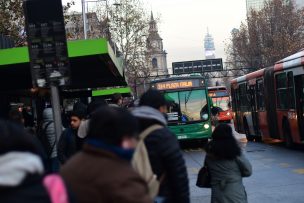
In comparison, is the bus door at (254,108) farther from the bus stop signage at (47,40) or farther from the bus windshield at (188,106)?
the bus stop signage at (47,40)

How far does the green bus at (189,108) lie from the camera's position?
69.9 feet

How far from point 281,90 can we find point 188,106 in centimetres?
413

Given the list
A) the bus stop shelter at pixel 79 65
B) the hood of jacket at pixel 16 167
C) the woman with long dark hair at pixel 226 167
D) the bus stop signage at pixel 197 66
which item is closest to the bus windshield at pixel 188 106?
the bus stop shelter at pixel 79 65

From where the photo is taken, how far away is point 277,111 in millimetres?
18875

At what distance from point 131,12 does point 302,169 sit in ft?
149

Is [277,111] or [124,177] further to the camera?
[277,111]

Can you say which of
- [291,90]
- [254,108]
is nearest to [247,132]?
[254,108]

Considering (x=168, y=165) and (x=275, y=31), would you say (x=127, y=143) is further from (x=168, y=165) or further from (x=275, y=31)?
(x=275, y=31)

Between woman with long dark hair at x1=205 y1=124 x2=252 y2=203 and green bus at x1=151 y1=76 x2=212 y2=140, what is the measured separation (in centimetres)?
1476

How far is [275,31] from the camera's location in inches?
2258

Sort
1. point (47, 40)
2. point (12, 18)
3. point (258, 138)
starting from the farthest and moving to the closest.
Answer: point (12, 18), point (258, 138), point (47, 40)

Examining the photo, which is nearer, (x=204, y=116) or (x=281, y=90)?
(x=281, y=90)

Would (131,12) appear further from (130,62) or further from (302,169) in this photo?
(302,169)

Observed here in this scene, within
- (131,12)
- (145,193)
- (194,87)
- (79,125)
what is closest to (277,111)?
(194,87)
